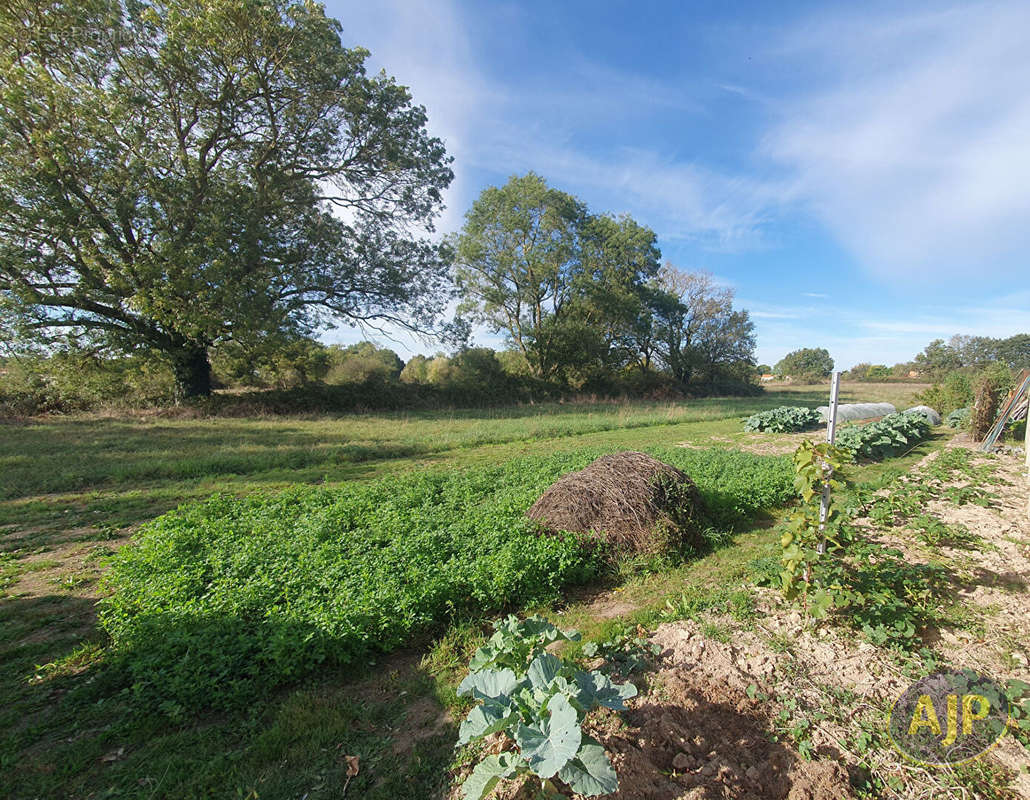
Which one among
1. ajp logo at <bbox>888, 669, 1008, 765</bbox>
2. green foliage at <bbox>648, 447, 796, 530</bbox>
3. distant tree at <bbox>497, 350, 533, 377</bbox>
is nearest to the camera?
ajp logo at <bbox>888, 669, 1008, 765</bbox>

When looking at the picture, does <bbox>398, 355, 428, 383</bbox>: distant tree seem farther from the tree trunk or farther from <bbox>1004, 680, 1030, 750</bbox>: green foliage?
<bbox>1004, 680, 1030, 750</bbox>: green foliage

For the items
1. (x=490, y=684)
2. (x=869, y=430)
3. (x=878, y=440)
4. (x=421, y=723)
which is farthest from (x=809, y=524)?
(x=869, y=430)

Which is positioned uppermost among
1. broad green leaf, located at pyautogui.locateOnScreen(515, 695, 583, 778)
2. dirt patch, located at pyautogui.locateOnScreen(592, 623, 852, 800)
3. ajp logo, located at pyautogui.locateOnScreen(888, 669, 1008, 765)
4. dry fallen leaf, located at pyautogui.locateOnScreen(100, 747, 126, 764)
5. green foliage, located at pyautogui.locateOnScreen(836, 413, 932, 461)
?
green foliage, located at pyautogui.locateOnScreen(836, 413, 932, 461)

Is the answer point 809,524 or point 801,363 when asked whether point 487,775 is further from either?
point 801,363

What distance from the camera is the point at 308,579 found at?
3.42 metres

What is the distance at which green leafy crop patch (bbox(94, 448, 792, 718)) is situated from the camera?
2672 millimetres

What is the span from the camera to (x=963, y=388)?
14.7 meters

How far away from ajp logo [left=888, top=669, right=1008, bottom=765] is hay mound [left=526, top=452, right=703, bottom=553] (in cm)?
224

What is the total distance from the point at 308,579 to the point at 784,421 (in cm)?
1414

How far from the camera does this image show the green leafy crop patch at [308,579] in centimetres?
267

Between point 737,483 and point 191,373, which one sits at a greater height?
point 191,373

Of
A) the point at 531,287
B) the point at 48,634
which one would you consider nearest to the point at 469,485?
the point at 48,634

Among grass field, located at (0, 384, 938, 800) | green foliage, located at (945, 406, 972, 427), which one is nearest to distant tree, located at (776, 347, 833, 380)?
green foliage, located at (945, 406, 972, 427)

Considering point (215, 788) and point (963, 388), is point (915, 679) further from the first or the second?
point (963, 388)
